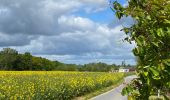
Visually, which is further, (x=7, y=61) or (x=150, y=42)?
(x=7, y=61)

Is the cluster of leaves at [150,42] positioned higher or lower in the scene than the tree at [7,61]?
lower

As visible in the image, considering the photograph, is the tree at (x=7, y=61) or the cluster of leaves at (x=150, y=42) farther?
the tree at (x=7, y=61)

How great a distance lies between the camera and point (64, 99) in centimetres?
2589

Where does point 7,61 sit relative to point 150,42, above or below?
above

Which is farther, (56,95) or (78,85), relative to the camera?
(78,85)

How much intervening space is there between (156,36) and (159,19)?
154mm

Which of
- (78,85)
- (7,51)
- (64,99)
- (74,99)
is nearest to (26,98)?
(64,99)

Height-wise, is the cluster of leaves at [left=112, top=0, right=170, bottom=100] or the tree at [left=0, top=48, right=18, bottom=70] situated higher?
the tree at [left=0, top=48, right=18, bottom=70]

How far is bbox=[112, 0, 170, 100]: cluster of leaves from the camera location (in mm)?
3186

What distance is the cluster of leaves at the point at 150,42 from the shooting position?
3186mm

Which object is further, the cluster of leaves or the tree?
the tree

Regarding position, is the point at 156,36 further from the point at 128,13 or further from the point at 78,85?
the point at 78,85

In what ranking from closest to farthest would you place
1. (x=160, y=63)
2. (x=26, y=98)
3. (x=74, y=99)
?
(x=160, y=63), (x=26, y=98), (x=74, y=99)

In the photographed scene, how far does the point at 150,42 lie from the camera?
10.8ft
